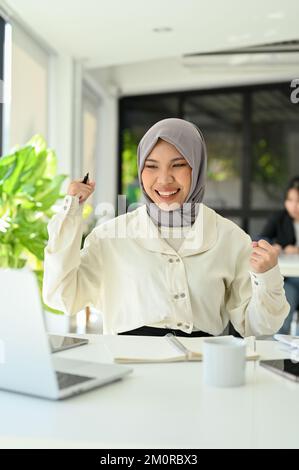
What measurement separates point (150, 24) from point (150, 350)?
331 centimetres

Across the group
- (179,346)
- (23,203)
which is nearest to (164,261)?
(179,346)

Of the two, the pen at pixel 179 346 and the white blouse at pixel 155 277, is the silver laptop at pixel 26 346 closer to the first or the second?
the pen at pixel 179 346

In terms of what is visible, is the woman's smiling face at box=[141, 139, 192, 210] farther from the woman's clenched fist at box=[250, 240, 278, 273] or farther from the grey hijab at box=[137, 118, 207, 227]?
the woman's clenched fist at box=[250, 240, 278, 273]

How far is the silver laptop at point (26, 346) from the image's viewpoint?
0.91 meters

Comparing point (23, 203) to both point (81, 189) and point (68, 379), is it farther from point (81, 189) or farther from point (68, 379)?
point (68, 379)

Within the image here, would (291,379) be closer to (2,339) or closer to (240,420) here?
(240,420)

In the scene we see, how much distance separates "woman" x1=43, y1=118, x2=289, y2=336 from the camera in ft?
5.27

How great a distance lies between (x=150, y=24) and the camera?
414cm

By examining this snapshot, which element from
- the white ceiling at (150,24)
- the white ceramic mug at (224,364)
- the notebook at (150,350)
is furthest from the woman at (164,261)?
the white ceiling at (150,24)

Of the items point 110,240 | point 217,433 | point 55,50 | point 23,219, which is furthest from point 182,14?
point 217,433

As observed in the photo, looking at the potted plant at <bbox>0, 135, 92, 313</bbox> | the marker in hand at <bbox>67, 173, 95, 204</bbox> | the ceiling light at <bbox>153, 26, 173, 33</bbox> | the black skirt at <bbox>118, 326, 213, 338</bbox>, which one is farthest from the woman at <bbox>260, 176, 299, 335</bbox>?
the marker in hand at <bbox>67, 173, 95, 204</bbox>

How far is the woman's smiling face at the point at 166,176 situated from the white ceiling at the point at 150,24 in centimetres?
220

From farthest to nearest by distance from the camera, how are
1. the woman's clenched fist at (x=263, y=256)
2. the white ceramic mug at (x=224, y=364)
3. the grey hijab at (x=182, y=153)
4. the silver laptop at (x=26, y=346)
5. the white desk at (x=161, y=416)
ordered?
the grey hijab at (x=182, y=153), the woman's clenched fist at (x=263, y=256), the white ceramic mug at (x=224, y=364), the silver laptop at (x=26, y=346), the white desk at (x=161, y=416)

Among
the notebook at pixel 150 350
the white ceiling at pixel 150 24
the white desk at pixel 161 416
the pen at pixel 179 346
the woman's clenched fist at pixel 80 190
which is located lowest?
the white desk at pixel 161 416
